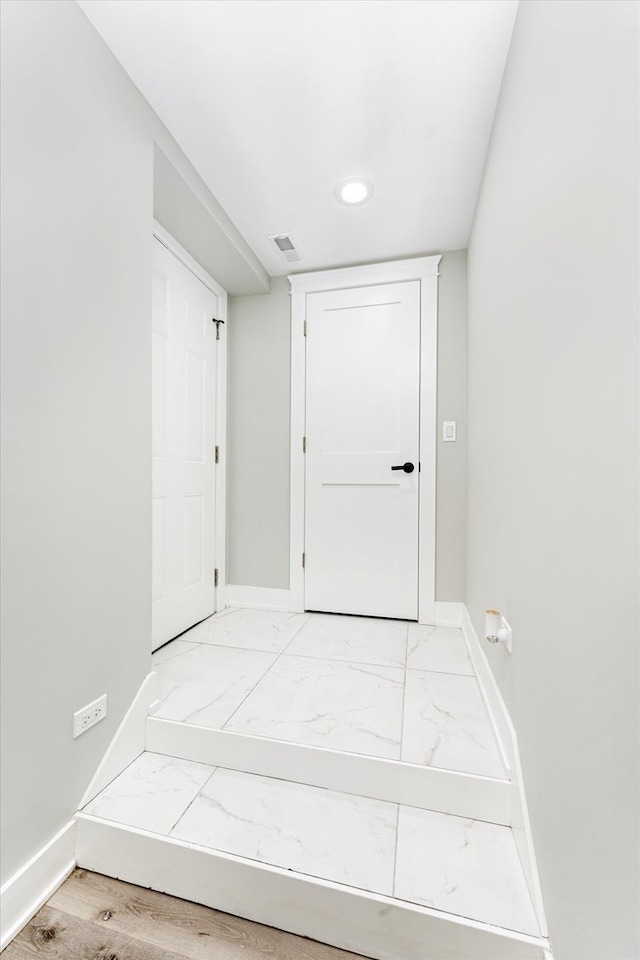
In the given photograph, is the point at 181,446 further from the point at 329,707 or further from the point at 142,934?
the point at 142,934

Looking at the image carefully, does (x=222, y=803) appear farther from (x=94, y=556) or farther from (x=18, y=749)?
(x=94, y=556)

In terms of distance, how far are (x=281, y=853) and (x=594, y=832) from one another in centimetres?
74

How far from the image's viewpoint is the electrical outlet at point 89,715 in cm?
109

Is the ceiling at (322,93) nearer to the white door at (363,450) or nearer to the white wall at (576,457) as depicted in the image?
the white wall at (576,457)

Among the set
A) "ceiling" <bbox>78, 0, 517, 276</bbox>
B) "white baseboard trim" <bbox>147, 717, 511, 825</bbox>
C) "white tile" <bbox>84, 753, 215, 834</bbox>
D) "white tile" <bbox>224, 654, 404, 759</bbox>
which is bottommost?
"white tile" <bbox>84, 753, 215, 834</bbox>

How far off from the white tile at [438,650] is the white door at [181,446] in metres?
1.24

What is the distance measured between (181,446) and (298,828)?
68.6 inches

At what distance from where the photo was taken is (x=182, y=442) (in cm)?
220

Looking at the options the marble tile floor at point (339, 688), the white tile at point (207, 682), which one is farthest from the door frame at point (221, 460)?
the white tile at point (207, 682)

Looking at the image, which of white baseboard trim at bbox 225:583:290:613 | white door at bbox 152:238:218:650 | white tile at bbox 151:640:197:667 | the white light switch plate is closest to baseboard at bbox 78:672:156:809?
white tile at bbox 151:640:197:667

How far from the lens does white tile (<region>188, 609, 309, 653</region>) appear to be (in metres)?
2.03

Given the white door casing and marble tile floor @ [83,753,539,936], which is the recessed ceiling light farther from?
marble tile floor @ [83,753,539,936]

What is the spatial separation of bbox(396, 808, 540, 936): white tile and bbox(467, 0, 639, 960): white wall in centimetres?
11

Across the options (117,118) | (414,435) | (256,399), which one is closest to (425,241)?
(414,435)
